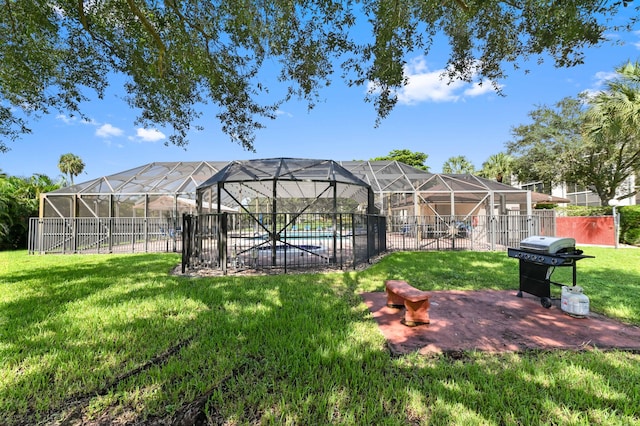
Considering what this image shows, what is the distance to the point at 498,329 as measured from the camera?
3.98 metres

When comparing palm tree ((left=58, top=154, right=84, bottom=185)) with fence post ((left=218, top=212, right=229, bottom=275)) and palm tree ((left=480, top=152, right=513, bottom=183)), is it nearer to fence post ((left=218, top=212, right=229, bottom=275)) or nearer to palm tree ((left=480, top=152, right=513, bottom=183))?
fence post ((left=218, top=212, right=229, bottom=275))

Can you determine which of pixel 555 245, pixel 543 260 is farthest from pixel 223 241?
pixel 555 245

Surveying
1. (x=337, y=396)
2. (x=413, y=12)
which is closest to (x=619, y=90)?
(x=413, y=12)

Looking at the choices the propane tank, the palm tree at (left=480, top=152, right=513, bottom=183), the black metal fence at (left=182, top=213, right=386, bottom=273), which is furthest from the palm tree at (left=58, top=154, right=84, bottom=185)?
the palm tree at (left=480, top=152, right=513, bottom=183)

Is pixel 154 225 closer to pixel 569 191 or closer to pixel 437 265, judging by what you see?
pixel 437 265

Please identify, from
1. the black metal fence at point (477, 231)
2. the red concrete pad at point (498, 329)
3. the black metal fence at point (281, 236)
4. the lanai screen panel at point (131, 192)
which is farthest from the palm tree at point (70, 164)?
the red concrete pad at point (498, 329)

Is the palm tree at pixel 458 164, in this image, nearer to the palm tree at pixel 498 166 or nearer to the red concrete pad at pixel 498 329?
the palm tree at pixel 498 166

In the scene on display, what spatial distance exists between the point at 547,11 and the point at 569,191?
3300cm

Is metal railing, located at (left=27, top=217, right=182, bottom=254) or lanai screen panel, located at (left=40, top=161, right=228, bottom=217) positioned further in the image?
lanai screen panel, located at (left=40, top=161, right=228, bottom=217)

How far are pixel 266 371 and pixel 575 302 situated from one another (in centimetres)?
489

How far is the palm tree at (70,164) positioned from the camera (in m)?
44.0

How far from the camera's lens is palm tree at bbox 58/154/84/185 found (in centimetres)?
4403

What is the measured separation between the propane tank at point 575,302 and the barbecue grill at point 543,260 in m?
0.23

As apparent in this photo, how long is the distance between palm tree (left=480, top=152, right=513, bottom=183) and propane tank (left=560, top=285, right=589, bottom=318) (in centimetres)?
3353
